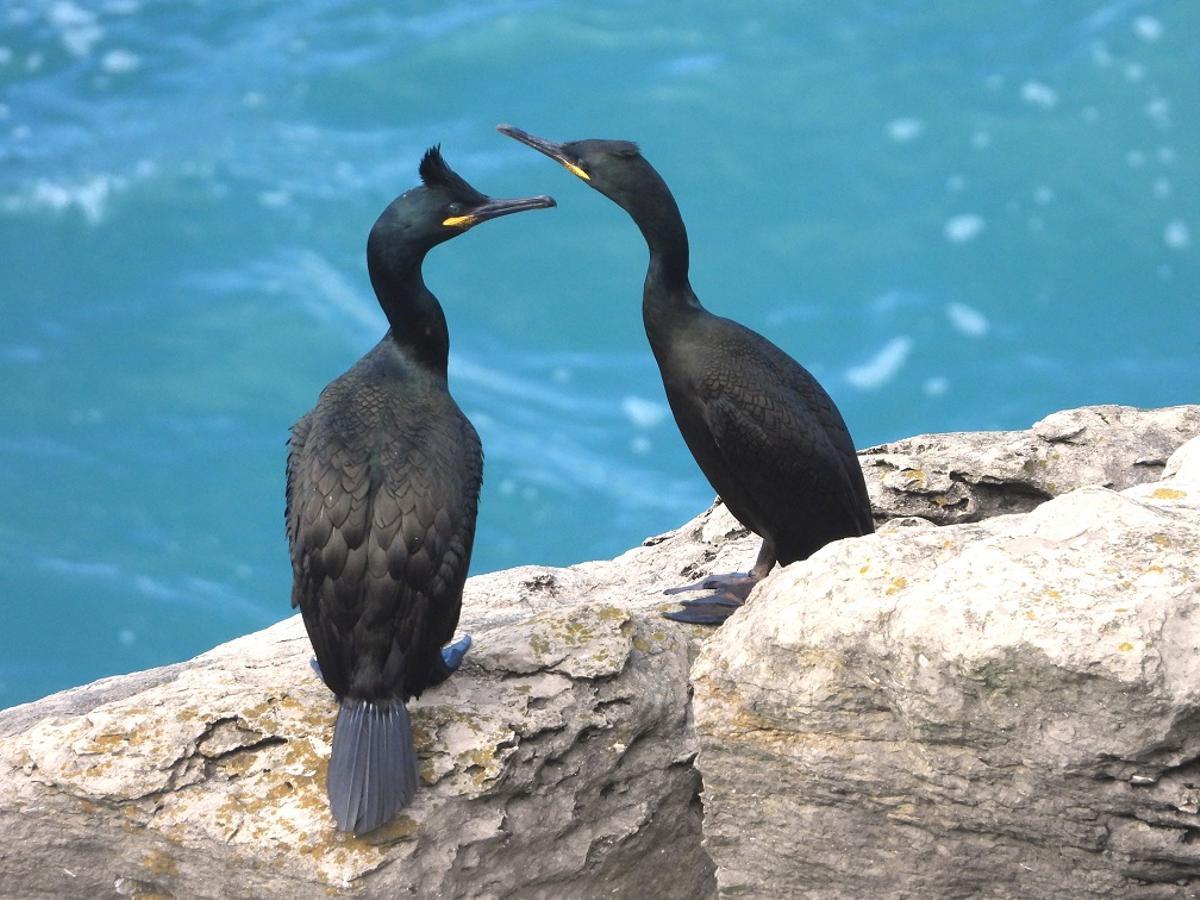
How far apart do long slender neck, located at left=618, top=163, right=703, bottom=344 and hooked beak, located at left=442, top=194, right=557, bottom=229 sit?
0.30 m

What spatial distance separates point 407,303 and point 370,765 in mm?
1249

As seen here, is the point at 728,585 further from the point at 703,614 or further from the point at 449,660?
the point at 449,660

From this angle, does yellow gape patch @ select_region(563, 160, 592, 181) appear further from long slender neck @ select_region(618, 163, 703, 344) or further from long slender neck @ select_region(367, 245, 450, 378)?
long slender neck @ select_region(367, 245, 450, 378)

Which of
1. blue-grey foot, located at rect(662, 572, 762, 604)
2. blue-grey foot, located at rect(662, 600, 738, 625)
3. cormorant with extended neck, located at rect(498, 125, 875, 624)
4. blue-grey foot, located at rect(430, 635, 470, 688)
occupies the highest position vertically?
cormorant with extended neck, located at rect(498, 125, 875, 624)

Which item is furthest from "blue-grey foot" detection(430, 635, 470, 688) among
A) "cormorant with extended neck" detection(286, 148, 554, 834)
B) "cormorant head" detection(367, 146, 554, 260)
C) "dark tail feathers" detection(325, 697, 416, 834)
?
"cormorant head" detection(367, 146, 554, 260)

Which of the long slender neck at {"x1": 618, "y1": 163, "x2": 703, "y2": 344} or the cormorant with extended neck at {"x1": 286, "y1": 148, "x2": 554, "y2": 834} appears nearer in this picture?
the cormorant with extended neck at {"x1": 286, "y1": 148, "x2": 554, "y2": 834}

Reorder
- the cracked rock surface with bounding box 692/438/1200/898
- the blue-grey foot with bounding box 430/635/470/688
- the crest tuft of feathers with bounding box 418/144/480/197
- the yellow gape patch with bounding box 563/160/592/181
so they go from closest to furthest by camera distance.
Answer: the cracked rock surface with bounding box 692/438/1200/898 → the blue-grey foot with bounding box 430/635/470/688 → the crest tuft of feathers with bounding box 418/144/480/197 → the yellow gape patch with bounding box 563/160/592/181

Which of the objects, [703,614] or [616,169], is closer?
[703,614]

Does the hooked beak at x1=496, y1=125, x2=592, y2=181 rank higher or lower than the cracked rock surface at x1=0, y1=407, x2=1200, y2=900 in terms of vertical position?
higher

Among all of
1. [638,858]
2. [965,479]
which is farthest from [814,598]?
[965,479]

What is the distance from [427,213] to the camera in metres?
4.02

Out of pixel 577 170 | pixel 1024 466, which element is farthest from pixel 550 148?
pixel 1024 466

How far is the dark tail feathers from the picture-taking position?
3.33m

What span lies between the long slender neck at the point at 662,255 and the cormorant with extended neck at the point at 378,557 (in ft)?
2.21
